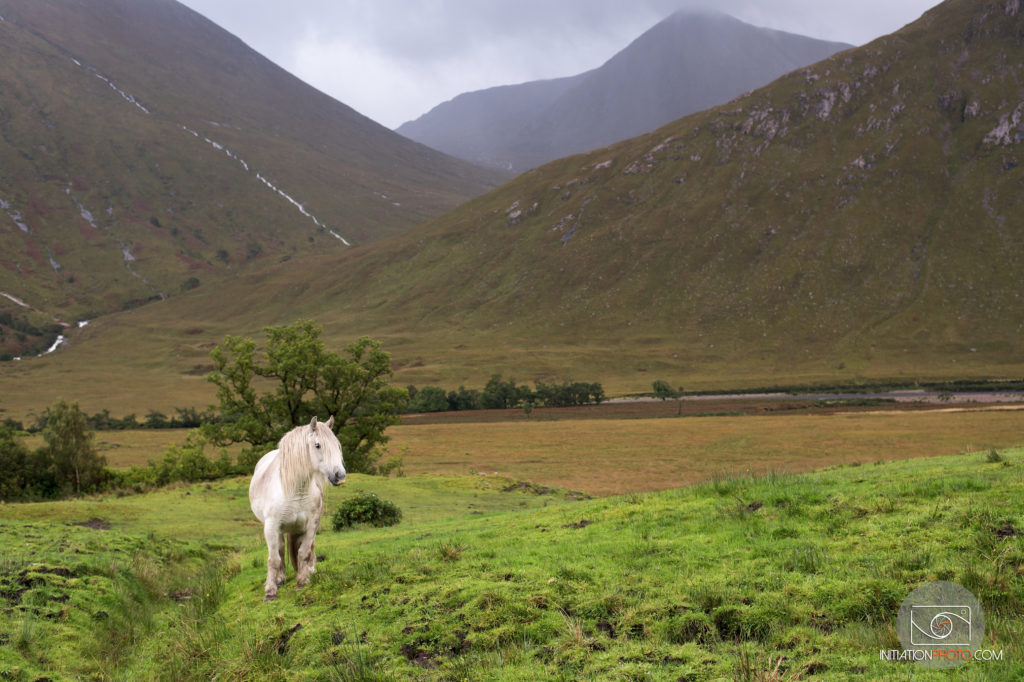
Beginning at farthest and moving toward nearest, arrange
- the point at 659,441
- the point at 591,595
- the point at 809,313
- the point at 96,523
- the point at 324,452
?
1. the point at 809,313
2. the point at 659,441
3. the point at 96,523
4. the point at 324,452
5. the point at 591,595

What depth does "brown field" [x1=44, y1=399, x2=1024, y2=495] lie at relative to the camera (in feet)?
152

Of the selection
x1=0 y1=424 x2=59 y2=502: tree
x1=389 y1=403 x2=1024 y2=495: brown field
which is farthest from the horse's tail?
x1=0 y1=424 x2=59 y2=502: tree

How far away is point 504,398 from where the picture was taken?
338ft

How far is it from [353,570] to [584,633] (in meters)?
5.14

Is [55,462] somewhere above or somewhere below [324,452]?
below

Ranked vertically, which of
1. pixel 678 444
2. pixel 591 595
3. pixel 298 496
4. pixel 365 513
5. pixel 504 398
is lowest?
pixel 678 444

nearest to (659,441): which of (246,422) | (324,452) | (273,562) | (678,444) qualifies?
(678,444)

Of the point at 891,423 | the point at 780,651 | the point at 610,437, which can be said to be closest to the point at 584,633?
the point at 780,651

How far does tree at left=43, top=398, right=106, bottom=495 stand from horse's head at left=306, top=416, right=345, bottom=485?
32.5 meters

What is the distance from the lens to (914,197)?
616 feet

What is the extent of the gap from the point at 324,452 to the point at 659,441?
54.9 metres

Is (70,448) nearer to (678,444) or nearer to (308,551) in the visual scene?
(308,551)

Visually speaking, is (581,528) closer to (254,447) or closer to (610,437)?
(254,447)

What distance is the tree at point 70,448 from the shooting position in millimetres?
35969
